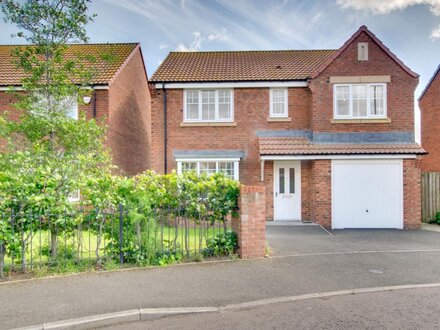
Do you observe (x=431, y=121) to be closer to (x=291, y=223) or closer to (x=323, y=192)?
(x=323, y=192)

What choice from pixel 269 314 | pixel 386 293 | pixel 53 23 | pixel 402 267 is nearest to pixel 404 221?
pixel 402 267

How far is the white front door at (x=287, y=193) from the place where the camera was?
42.0 ft

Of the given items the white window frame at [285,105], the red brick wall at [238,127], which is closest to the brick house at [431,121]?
the red brick wall at [238,127]

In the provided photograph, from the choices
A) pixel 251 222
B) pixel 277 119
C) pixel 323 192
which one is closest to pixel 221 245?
pixel 251 222

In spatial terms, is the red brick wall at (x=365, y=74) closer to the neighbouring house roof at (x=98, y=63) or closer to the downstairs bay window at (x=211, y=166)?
the downstairs bay window at (x=211, y=166)

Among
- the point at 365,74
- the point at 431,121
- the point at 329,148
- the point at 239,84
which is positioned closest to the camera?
the point at 329,148

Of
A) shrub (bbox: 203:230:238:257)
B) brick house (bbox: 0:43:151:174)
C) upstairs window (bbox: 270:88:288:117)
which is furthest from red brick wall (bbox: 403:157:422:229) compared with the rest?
brick house (bbox: 0:43:151:174)

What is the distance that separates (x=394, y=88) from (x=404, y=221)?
16.8ft

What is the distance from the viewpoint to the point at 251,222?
688 cm

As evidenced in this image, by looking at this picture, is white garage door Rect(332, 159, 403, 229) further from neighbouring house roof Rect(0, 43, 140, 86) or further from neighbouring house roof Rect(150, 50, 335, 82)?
neighbouring house roof Rect(0, 43, 140, 86)

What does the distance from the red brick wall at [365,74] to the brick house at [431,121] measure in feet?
16.2

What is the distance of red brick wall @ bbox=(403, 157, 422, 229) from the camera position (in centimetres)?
1171

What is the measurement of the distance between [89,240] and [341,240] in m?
6.94

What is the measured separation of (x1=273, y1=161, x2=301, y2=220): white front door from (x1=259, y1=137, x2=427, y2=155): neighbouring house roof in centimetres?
83
